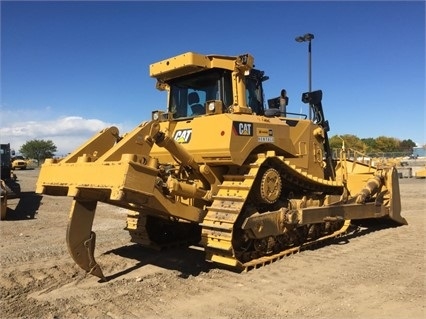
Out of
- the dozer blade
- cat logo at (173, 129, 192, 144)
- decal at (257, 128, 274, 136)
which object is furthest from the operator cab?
the dozer blade

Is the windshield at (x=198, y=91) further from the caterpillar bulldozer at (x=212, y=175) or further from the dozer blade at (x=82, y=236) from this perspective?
the dozer blade at (x=82, y=236)

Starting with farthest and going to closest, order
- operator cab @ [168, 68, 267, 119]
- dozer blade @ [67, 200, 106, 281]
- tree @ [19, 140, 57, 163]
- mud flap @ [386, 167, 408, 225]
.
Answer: tree @ [19, 140, 57, 163]
mud flap @ [386, 167, 408, 225]
operator cab @ [168, 68, 267, 119]
dozer blade @ [67, 200, 106, 281]

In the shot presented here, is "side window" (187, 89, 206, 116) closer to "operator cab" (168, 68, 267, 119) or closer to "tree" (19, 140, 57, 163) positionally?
"operator cab" (168, 68, 267, 119)

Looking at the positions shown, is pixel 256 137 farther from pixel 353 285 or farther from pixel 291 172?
pixel 353 285

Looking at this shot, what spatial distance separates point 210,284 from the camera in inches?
227

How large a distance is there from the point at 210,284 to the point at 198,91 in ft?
10.9

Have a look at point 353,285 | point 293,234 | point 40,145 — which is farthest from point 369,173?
point 40,145

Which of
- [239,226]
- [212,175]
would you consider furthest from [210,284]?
[212,175]

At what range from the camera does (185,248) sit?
26.0 ft

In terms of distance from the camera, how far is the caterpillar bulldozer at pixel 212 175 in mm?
5758

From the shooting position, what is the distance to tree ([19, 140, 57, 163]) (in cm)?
9238

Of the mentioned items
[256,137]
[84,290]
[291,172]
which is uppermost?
[256,137]

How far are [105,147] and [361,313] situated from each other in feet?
14.2

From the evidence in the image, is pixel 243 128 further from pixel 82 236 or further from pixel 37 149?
pixel 37 149
